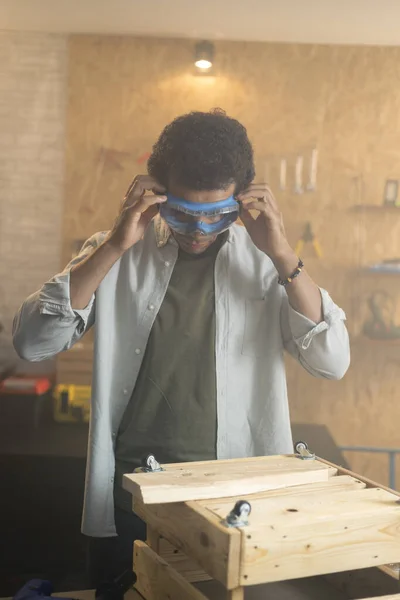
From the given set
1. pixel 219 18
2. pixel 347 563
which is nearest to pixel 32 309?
pixel 347 563

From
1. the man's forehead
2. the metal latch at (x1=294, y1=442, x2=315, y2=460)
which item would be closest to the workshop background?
the man's forehead

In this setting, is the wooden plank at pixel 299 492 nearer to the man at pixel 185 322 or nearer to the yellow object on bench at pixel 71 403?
the man at pixel 185 322

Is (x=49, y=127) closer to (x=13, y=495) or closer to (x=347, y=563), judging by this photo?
(x=13, y=495)

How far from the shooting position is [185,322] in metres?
1.83

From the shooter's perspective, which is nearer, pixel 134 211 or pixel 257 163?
pixel 134 211

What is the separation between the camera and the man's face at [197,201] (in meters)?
1.74

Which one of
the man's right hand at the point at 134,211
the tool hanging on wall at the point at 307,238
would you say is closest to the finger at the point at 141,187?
the man's right hand at the point at 134,211

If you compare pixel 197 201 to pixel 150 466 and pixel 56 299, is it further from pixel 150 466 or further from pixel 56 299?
pixel 150 466

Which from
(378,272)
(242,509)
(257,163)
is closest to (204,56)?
(257,163)

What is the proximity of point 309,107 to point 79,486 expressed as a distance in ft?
6.76

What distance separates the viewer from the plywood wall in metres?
3.41

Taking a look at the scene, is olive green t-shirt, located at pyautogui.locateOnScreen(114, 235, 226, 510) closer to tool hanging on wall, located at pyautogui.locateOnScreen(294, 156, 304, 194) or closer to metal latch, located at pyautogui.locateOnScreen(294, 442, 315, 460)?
metal latch, located at pyautogui.locateOnScreen(294, 442, 315, 460)

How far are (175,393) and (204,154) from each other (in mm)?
580

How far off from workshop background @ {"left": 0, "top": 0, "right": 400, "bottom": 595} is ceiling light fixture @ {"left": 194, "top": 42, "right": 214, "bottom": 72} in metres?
0.02
